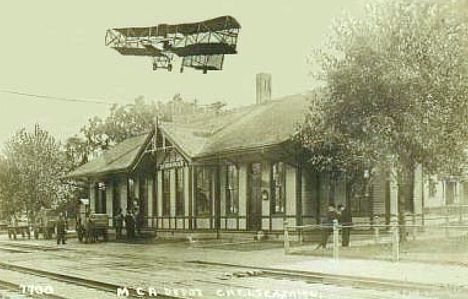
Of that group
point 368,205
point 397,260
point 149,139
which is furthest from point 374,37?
point 149,139

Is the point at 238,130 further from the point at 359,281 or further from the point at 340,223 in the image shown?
the point at 359,281

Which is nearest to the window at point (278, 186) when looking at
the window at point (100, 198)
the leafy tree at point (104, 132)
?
the window at point (100, 198)

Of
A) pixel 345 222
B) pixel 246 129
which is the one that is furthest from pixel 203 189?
pixel 345 222

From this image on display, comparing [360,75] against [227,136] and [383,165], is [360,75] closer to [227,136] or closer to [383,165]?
[383,165]

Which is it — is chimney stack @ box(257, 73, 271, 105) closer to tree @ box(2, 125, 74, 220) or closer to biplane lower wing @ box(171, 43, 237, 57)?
tree @ box(2, 125, 74, 220)

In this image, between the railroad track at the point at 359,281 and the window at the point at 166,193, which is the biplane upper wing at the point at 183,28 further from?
the window at the point at 166,193

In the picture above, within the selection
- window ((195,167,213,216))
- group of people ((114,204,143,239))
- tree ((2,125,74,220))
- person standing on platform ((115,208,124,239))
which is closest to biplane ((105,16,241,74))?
window ((195,167,213,216))
